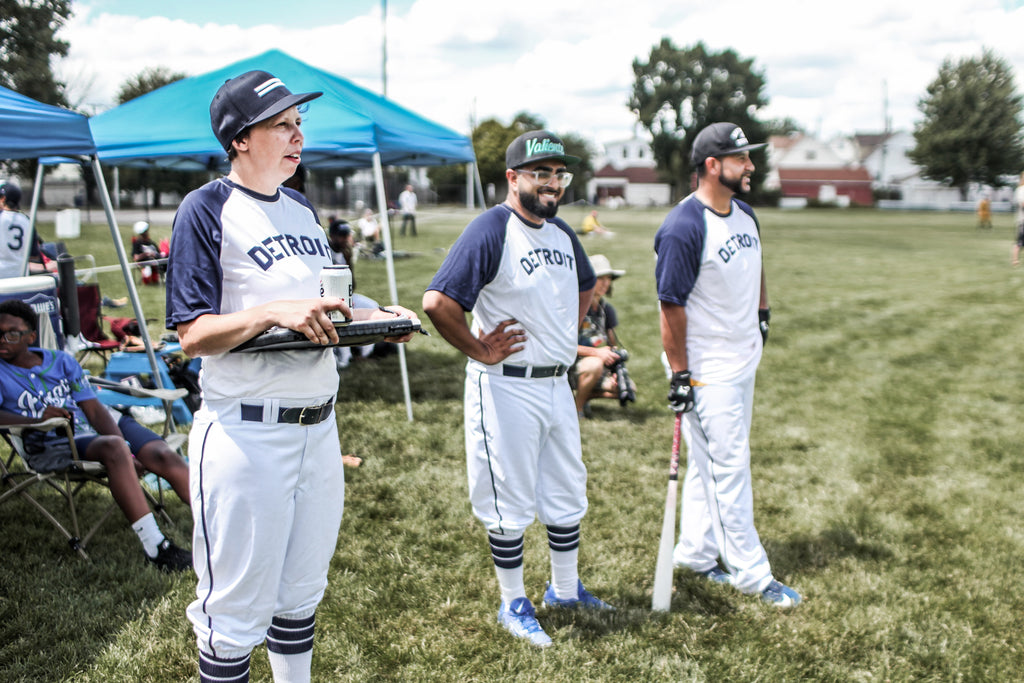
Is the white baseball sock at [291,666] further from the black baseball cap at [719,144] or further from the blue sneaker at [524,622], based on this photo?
the black baseball cap at [719,144]

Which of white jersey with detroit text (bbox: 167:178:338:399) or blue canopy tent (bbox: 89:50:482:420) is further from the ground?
blue canopy tent (bbox: 89:50:482:420)

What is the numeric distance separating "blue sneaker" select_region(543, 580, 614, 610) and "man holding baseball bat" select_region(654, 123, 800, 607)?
0.72m

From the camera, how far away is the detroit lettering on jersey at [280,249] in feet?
7.07

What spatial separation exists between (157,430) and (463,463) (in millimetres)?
2567

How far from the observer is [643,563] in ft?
13.8

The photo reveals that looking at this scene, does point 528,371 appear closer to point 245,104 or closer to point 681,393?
point 681,393

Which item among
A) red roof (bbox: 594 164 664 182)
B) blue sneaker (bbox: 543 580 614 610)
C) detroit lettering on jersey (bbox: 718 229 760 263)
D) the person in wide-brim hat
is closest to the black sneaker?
blue sneaker (bbox: 543 580 614 610)

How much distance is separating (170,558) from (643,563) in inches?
101

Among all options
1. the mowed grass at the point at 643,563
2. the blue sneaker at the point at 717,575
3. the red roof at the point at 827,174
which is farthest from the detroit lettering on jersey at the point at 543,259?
the red roof at the point at 827,174

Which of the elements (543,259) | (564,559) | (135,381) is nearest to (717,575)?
(564,559)

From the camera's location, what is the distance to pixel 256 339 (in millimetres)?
2023

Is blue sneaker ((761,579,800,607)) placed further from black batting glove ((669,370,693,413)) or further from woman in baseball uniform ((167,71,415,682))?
woman in baseball uniform ((167,71,415,682))

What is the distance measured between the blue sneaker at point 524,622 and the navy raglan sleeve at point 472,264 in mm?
1412

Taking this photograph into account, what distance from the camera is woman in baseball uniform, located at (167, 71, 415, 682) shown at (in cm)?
206
